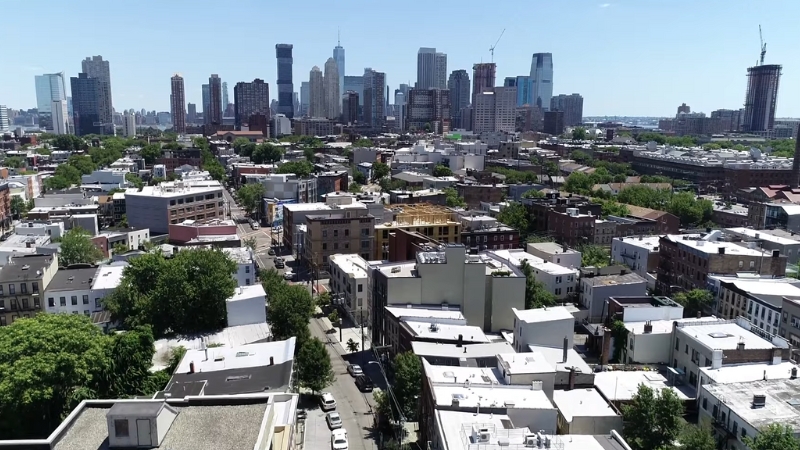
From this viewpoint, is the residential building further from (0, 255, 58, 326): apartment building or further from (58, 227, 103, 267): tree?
(58, 227, 103, 267): tree

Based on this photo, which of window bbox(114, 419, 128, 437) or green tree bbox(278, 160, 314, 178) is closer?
window bbox(114, 419, 128, 437)

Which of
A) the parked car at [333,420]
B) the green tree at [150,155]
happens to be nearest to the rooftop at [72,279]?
the parked car at [333,420]

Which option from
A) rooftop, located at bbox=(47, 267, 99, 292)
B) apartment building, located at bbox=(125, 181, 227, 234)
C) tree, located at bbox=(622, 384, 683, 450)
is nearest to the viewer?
tree, located at bbox=(622, 384, 683, 450)

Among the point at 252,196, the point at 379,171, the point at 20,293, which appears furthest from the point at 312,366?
the point at 379,171

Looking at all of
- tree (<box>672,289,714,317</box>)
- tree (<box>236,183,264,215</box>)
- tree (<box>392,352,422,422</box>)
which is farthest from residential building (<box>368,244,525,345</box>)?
tree (<box>236,183,264,215</box>)

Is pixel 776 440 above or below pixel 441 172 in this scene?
below

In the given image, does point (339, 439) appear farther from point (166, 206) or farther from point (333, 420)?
point (166, 206)

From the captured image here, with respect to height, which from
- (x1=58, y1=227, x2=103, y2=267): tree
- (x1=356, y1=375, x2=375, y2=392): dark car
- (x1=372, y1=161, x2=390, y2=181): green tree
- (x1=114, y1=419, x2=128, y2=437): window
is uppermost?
(x1=114, y1=419, x2=128, y2=437): window
